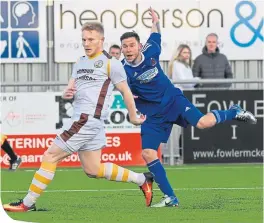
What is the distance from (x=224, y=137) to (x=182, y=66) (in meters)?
1.44

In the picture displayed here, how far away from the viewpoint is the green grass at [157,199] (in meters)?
11.4

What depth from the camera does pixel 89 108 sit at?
12.0 meters

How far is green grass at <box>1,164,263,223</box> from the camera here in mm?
11445

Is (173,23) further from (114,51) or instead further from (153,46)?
(153,46)

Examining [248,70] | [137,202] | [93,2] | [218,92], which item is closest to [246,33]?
[248,70]

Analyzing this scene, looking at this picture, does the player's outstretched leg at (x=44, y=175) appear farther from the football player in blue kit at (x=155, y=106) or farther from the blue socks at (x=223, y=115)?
the blue socks at (x=223, y=115)

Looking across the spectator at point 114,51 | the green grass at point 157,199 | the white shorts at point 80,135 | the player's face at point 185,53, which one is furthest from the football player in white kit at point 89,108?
the player's face at point 185,53

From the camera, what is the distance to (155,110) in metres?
13.0

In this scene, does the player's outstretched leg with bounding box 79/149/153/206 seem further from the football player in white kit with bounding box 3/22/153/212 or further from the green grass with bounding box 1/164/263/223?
the green grass with bounding box 1/164/263/223

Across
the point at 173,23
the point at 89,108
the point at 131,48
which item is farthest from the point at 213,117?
the point at 173,23

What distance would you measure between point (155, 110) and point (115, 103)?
22.1 ft

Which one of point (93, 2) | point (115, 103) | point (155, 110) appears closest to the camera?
point (155, 110)

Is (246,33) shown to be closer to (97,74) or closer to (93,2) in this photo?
(93,2)

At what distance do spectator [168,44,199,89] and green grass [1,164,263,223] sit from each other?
1742mm
